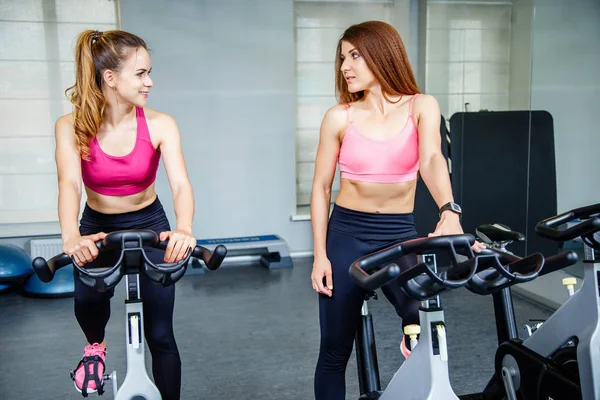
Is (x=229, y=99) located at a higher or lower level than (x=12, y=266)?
higher

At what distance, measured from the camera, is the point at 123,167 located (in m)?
2.18

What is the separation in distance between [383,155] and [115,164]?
0.88 m

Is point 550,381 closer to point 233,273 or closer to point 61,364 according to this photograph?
point 61,364

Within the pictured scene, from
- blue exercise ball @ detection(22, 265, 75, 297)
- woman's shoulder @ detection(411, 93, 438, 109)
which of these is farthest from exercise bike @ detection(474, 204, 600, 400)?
blue exercise ball @ detection(22, 265, 75, 297)

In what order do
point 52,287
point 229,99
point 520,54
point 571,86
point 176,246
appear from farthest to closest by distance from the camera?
point 229,99
point 520,54
point 52,287
point 571,86
point 176,246

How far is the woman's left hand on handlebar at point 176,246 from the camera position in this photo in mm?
1692

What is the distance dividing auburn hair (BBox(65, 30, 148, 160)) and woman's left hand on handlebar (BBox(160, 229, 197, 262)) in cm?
58

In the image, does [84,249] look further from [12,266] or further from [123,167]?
[12,266]

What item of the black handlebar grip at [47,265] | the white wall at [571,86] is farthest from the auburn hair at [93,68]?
the white wall at [571,86]

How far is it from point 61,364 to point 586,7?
12.9 feet

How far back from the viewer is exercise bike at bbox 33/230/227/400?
1.62 metres

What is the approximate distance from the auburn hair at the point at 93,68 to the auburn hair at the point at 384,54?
69cm

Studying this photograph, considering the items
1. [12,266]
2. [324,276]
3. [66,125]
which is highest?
[66,125]

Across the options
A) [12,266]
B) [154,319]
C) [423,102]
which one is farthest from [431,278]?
[12,266]
